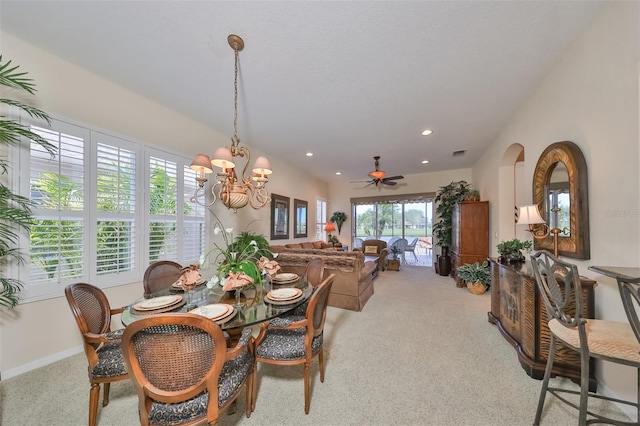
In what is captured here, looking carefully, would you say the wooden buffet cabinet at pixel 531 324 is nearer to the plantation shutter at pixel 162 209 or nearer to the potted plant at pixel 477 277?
the potted plant at pixel 477 277

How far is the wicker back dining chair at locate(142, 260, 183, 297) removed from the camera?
2.20 meters

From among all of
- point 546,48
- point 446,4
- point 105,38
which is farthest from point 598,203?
point 105,38

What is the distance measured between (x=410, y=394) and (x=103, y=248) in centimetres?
345

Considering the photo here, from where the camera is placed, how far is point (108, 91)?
265 centimetres

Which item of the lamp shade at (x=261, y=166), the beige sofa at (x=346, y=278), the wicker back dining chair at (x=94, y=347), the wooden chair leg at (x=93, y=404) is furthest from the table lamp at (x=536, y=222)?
the wooden chair leg at (x=93, y=404)

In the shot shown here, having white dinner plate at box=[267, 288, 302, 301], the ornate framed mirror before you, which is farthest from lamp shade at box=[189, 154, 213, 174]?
the ornate framed mirror

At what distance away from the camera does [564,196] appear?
2.22 m

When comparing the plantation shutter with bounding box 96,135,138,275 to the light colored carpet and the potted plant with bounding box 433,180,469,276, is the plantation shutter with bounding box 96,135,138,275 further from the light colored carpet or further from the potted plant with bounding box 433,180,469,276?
the potted plant with bounding box 433,180,469,276

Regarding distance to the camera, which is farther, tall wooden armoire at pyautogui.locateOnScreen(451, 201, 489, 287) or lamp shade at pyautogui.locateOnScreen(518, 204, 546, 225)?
tall wooden armoire at pyautogui.locateOnScreen(451, 201, 489, 287)

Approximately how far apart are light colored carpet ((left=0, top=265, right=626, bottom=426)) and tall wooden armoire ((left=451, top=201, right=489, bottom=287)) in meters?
2.31

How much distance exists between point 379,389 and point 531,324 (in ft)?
4.93

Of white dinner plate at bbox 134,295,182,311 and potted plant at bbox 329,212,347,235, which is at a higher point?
potted plant at bbox 329,212,347,235

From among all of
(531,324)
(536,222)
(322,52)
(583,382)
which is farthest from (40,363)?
(536,222)

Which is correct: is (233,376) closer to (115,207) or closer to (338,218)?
(115,207)
